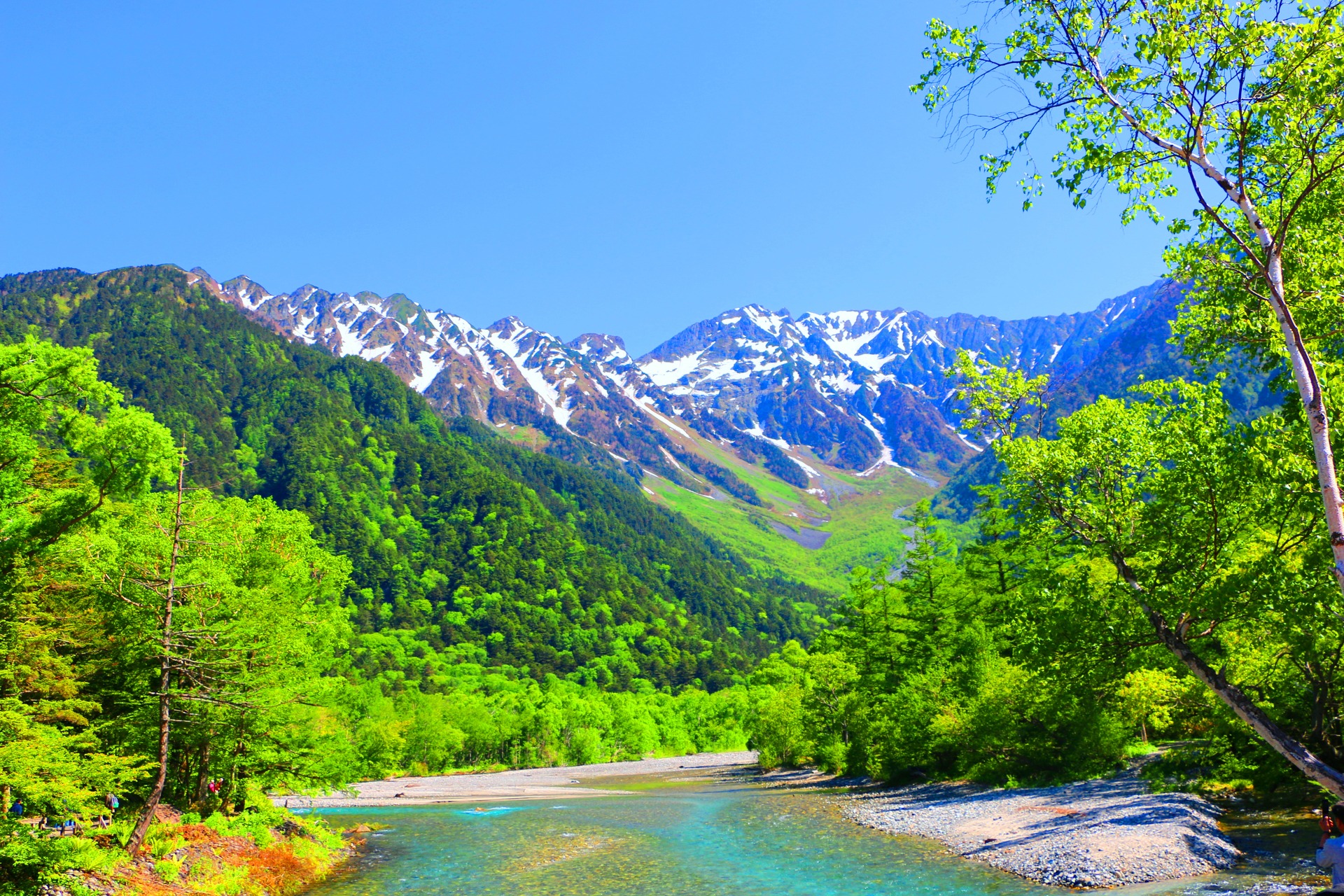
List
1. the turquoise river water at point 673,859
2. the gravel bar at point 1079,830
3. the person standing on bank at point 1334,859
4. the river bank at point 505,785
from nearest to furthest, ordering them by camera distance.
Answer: the person standing on bank at point 1334,859 → the gravel bar at point 1079,830 → the turquoise river water at point 673,859 → the river bank at point 505,785

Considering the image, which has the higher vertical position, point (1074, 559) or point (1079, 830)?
point (1074, 559)

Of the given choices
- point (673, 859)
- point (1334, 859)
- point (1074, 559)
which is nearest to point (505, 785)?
point (673, 859)

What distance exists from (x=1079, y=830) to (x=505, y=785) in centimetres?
7011

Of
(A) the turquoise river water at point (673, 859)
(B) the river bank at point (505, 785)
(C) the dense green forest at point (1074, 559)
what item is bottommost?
(B) the river bank at point (505, 785)

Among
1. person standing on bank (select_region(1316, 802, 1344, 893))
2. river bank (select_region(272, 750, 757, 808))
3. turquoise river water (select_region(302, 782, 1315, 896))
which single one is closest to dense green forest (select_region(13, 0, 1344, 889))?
person standing on bank (select_region(1316, 802, 1344, 893))

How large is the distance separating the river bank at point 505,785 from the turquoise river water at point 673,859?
6.40m

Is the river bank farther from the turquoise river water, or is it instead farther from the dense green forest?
the dense green forest

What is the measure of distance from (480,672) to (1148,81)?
170 m

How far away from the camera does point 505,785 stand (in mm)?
87062

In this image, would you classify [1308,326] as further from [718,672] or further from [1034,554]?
[718,672]

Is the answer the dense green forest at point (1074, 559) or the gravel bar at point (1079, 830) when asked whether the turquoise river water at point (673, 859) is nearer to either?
the gravel bar at point (1079, 830)

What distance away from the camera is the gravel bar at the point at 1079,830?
80.7 feet

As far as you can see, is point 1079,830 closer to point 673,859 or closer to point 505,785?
point 673,859

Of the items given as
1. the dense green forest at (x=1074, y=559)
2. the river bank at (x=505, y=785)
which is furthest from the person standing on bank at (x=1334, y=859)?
the river bank at (x=505, y=785)
